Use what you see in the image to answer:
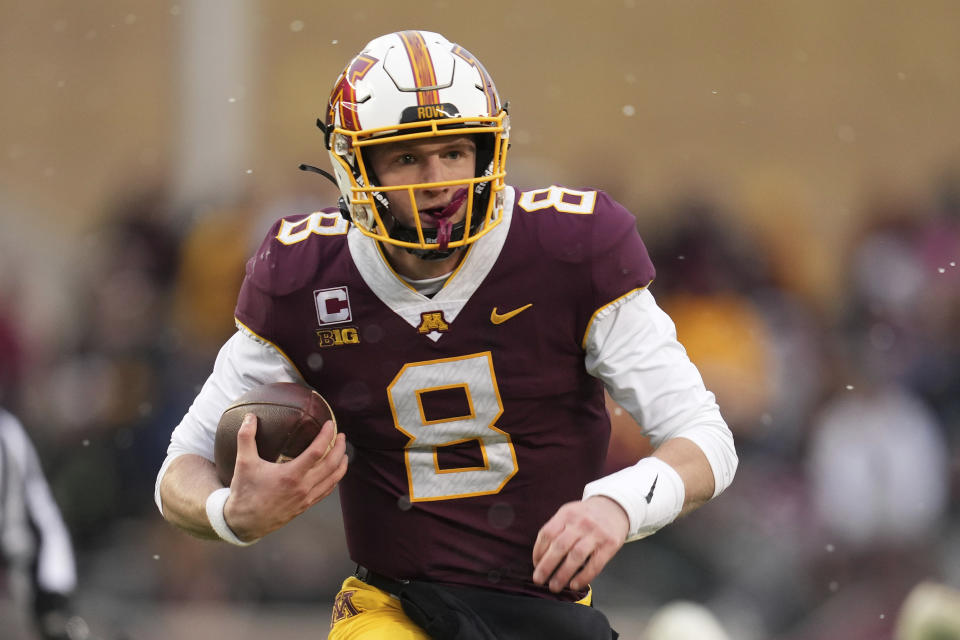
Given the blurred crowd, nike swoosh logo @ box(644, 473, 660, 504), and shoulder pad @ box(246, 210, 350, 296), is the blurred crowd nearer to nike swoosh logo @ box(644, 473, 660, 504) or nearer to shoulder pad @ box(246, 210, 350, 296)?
shoulder pad @ box(246, 210, 350, 296)

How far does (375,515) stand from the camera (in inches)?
118

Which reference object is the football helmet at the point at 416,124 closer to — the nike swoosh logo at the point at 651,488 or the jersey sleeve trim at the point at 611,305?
the jersey sleeve trim at the point at 611,305

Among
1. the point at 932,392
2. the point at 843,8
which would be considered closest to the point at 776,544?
the point at 932,392

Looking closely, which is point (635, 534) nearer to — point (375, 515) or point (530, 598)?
point (530, 598)

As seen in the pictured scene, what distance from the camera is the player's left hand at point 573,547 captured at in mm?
2389

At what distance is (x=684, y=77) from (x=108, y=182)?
3.96 m

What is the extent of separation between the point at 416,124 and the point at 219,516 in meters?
0.89

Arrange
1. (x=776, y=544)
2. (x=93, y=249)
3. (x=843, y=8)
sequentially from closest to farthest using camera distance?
(x=776, y=544) → (x=93, y=249) → (x=843, y=8)

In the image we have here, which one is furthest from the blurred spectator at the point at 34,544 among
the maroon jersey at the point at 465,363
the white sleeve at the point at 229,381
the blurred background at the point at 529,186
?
the maroon jersey at the point at 465,363

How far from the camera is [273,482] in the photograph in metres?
2.59

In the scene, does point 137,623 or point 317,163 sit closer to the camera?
point 137,623

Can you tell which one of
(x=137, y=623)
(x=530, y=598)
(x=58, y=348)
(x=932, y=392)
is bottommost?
(x=137, y=623)

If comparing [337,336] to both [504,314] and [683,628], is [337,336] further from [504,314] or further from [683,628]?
[683,628]

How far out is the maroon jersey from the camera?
113 inches
